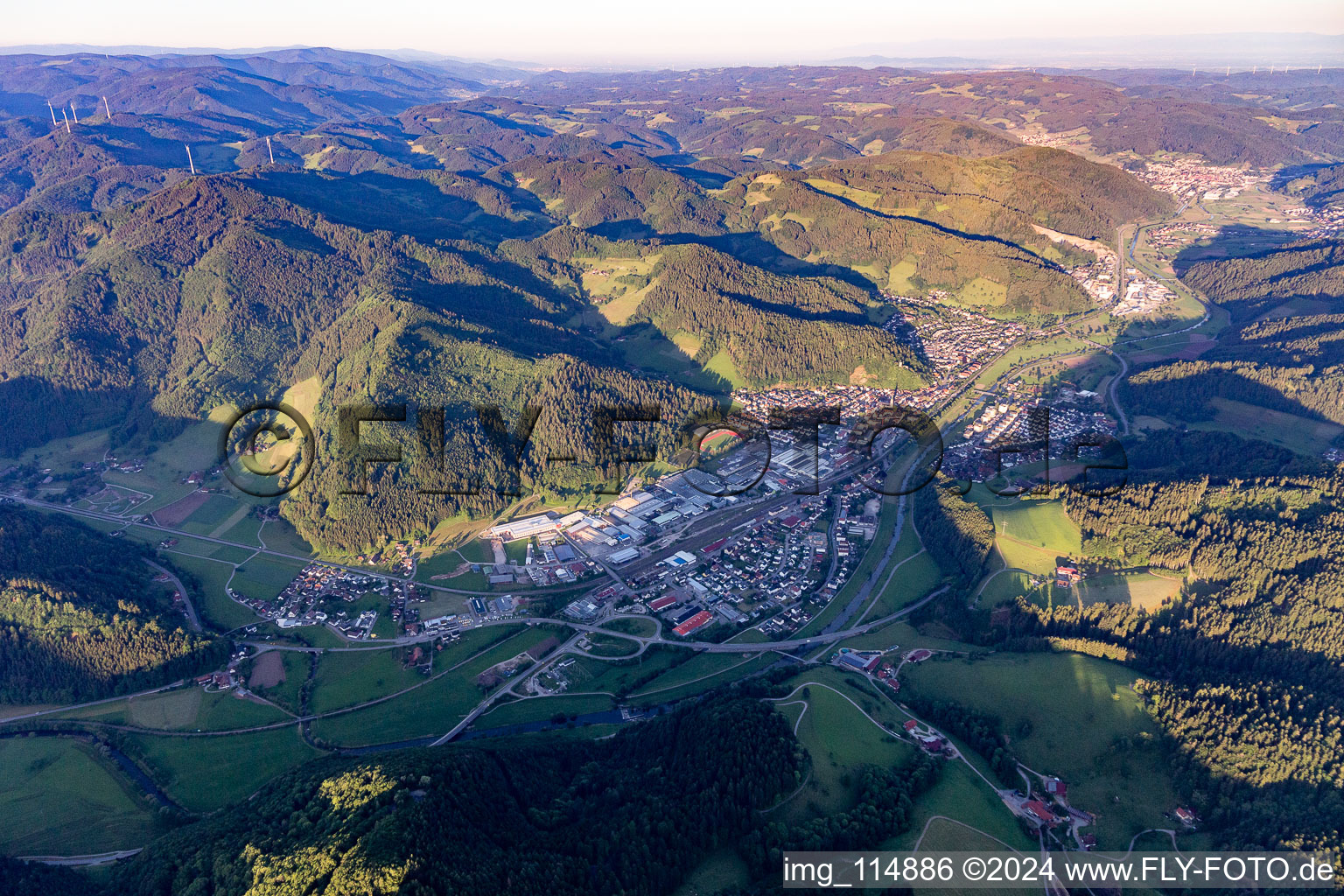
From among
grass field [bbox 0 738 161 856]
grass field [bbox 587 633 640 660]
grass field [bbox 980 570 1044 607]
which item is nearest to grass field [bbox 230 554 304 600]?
grass field [bbox 0 738 161 856]

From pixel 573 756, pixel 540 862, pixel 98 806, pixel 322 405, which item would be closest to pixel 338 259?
pixel 322 405

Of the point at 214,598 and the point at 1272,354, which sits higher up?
the point at 1272,354

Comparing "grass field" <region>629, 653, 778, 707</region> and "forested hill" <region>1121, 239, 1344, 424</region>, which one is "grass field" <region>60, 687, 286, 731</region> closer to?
"grass field" <region>629, 653, 778, 707</region>

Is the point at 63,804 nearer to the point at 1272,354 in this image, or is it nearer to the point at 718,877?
the point at 718,877

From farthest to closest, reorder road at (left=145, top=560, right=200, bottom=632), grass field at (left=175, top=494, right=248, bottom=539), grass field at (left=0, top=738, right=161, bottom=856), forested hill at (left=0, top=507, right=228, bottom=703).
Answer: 1. grass field at (left=175, top=494, right=248, bottom=539)
2. road at (left=145, top=560, right=200, bottom=632)
3. forested hill at (left=0, top=507, right=228, bottom=703)
4. grass field at (left=0, top=738, right=161, bottom=856)

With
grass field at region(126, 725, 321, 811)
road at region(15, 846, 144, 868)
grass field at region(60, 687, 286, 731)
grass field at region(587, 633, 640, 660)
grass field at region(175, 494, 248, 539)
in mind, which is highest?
grass field at region(175, 494, 248, 539)

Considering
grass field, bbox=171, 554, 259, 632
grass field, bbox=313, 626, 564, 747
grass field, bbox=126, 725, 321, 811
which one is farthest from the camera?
grass field, bbox=171, 554, 259, 632

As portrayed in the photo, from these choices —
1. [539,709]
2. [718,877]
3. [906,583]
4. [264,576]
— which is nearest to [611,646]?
[539,709]

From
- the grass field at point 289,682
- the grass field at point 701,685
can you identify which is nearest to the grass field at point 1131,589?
the grass field at point 701,685
